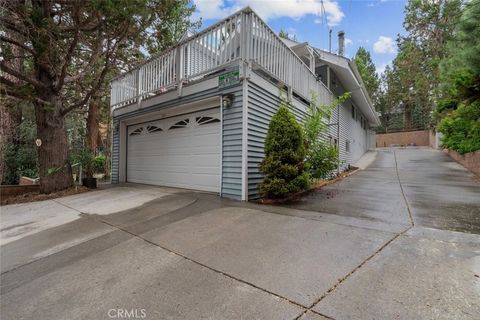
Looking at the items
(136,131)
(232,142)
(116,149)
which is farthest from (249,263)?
(116,149)

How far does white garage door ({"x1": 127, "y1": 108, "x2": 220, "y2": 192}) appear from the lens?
6055 millimetres

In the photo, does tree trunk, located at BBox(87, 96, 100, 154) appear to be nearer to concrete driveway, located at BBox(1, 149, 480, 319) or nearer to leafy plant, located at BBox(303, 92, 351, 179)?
concrete driveway, located at BBox(1, 149, 480, 319)

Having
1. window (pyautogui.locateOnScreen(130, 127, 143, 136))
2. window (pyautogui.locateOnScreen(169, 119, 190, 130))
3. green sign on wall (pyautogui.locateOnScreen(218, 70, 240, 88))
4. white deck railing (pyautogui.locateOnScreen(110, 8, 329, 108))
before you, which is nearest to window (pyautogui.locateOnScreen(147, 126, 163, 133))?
window (pyautogui.locateOnScreen(130, 127, 143, 136))

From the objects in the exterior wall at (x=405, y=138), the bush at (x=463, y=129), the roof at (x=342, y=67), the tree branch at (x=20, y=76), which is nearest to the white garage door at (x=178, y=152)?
the tree branch at (x=20, y=76)

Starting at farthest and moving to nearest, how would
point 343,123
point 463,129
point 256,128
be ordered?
point 343,123, point 463,129, point 256,128

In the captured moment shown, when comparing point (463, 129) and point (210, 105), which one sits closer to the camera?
point (210, 105)

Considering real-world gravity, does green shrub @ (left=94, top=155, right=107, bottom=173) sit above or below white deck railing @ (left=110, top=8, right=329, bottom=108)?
below

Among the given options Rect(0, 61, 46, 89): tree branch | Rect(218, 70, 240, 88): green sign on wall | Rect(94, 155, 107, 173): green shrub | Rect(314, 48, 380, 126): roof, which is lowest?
Rect(94, 155, 107, 173): green shrub

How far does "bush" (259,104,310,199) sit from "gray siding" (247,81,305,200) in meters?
0.25

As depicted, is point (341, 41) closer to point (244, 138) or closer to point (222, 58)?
point (222, 58)

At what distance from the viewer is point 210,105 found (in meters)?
6.02

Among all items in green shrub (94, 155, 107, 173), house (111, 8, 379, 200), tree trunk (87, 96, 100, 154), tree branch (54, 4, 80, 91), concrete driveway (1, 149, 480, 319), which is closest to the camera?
concrete driveway (1, 149, 480, 319)

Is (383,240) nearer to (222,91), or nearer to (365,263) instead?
(365,263)

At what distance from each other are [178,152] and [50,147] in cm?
355
